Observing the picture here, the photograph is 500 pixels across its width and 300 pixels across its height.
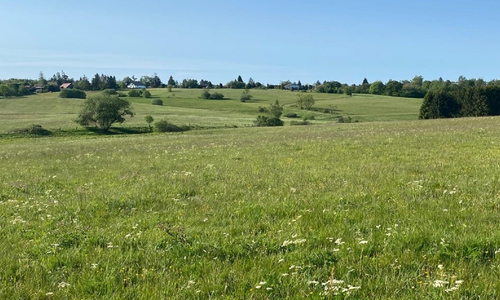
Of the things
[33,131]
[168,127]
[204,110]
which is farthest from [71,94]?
[168,127]

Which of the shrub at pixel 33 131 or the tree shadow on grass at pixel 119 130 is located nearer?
the shrub at pixel 33 131

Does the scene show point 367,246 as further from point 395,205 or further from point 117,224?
point 117,224

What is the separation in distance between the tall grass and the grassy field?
2997 inches

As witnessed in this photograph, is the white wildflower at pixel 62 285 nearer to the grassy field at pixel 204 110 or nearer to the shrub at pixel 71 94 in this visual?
the grassy field at pixel 204 110

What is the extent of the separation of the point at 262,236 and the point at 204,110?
12919cm

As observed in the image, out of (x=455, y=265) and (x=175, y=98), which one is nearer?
(x=455, y=265)

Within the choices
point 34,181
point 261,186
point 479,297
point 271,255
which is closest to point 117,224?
point 271,255

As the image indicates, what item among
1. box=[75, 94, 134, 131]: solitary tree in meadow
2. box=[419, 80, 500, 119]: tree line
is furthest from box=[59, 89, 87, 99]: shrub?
box=[419, 80, 500, 119]: tree line

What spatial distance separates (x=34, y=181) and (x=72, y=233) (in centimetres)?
895

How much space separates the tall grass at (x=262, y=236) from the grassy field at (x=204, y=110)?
76115 mm

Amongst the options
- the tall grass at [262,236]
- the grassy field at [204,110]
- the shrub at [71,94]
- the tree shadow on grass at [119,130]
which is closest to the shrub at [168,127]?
the tree shadow on grass at [119,130]

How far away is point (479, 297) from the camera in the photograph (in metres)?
4.63

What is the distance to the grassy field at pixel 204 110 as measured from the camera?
99.8m

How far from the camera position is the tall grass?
5258 mm
